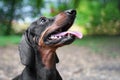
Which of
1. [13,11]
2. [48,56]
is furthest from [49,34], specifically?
[13,11]

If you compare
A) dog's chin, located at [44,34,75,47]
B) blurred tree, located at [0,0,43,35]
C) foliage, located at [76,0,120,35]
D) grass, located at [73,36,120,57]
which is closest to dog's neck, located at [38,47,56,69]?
dog's chin, located at [44,34,75,47]

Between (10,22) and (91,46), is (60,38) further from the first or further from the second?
(10,22)

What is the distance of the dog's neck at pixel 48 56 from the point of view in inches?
243

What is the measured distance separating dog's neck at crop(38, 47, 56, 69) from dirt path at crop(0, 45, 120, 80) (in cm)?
394

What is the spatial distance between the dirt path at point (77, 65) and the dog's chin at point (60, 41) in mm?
4195

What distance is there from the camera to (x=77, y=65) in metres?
12.5

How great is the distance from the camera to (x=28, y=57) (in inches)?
248

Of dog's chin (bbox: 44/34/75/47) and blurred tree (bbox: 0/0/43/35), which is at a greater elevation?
dog's chin (bbox: 44/34/75/47)

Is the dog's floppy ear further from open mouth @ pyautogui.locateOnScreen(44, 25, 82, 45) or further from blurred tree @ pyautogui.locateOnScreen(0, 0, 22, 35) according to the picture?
blurred tree @ pyautogui.locateOnScreen(0, 0, 22, 35)

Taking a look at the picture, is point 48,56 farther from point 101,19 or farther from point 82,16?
point 82,16

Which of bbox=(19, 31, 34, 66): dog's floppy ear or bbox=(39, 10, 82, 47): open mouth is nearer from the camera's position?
bbox=(39, 10, 82, 47): open mouth

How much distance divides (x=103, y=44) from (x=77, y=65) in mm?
4416

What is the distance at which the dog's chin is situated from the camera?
5961 millimetres

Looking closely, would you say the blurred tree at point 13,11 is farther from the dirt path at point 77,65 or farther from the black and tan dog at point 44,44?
the black and tan dog at point 44,44
